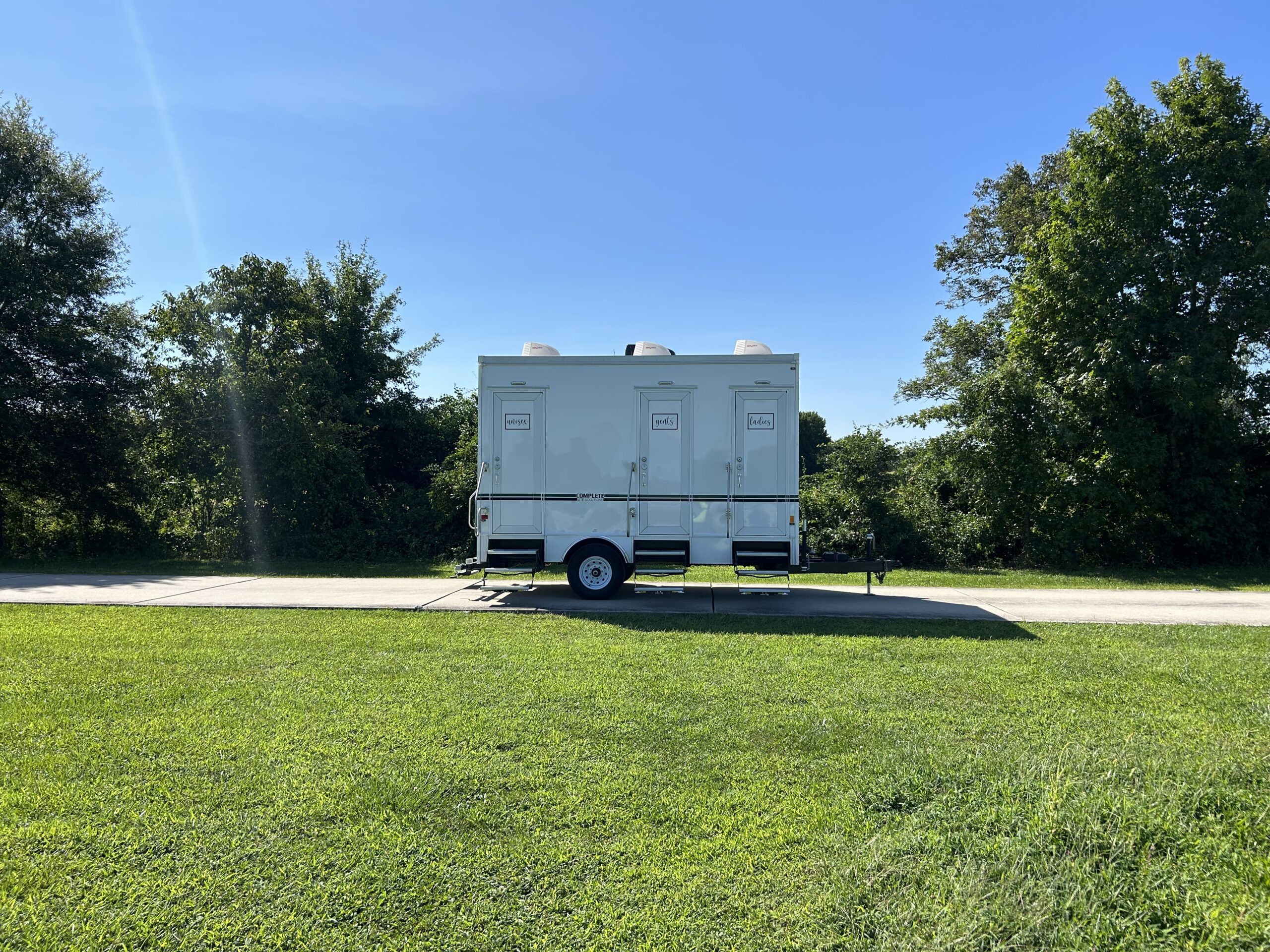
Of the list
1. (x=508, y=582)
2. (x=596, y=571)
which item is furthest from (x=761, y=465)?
(x=508, y=582)

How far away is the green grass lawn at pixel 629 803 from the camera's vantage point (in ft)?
9.10

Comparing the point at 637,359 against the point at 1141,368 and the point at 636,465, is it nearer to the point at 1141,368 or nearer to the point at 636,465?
the point at 636,465

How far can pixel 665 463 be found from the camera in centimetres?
1064

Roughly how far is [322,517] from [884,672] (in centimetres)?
1484

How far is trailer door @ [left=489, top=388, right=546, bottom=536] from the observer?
35.5 feet

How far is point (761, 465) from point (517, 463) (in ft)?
11.7

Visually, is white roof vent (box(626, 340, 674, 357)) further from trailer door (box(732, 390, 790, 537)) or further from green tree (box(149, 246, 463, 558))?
green tree (box(149, 246, 463, 558))

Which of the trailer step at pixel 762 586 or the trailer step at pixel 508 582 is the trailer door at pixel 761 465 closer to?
the trailer step at pixel 762 586

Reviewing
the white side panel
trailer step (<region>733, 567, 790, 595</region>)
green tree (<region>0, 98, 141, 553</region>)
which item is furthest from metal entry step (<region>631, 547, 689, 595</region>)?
green tree (<region>0, 98, 141, 553</region>)

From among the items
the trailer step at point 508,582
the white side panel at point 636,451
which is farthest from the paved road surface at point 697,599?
the white side panel at point 636,451

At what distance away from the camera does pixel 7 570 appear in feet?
49.0

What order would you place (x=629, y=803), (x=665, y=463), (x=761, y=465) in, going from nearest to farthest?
(x=629, y=803), (x=761, y=465), (x=665, y=463)

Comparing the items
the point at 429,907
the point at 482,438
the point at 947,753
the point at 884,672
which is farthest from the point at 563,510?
the point at 429,907

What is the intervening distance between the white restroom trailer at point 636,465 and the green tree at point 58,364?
1285 centimetres
